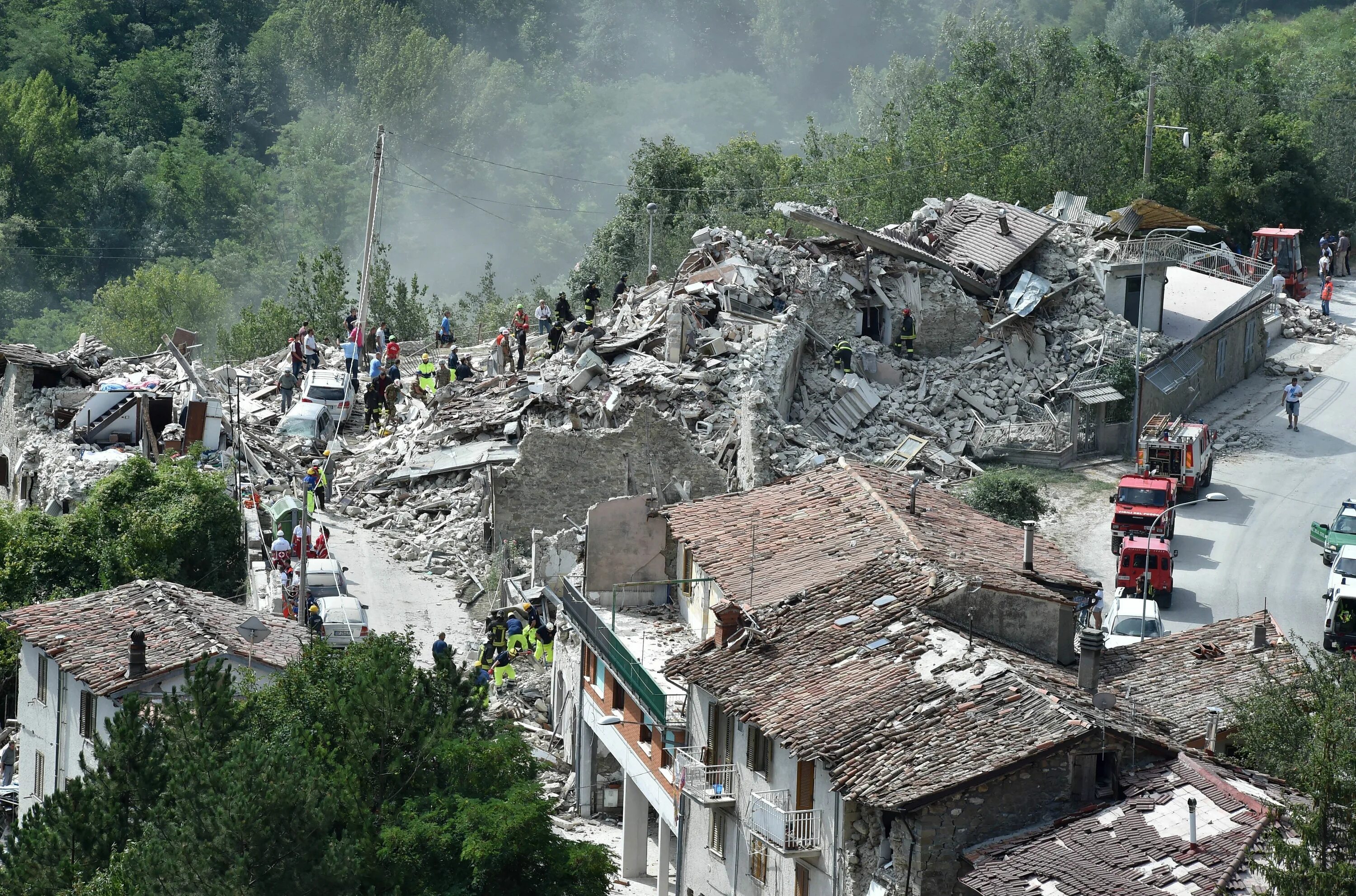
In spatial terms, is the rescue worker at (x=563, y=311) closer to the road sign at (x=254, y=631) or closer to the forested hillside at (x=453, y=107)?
the road sign at (x=254, y=631)

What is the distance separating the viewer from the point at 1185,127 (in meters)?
69.8

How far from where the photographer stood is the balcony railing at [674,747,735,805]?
2697cm

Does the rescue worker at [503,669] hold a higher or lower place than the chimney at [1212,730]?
lower

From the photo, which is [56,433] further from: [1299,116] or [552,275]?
[552,275]

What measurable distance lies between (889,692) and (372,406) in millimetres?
26890

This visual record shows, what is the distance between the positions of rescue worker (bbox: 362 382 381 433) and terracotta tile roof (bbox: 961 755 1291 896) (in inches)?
1138

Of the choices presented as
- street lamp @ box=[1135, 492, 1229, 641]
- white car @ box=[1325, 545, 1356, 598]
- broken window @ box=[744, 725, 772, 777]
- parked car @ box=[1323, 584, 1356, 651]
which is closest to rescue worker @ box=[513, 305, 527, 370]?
street lamp @ box=[1135, 492, 1229, 641]

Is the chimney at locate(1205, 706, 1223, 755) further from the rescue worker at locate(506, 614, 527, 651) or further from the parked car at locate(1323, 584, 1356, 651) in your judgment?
the rescue worker at locate(506, 614, 527, 651)

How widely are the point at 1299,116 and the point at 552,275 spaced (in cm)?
4858

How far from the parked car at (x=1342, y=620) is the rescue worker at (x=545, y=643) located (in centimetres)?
1417

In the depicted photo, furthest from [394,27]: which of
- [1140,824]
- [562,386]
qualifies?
[1140,824]

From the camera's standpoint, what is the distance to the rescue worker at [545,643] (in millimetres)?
36656

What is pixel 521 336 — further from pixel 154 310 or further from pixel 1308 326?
pixel 154 310

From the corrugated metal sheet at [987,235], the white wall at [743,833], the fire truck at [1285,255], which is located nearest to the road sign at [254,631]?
the white wall at [743,833]
